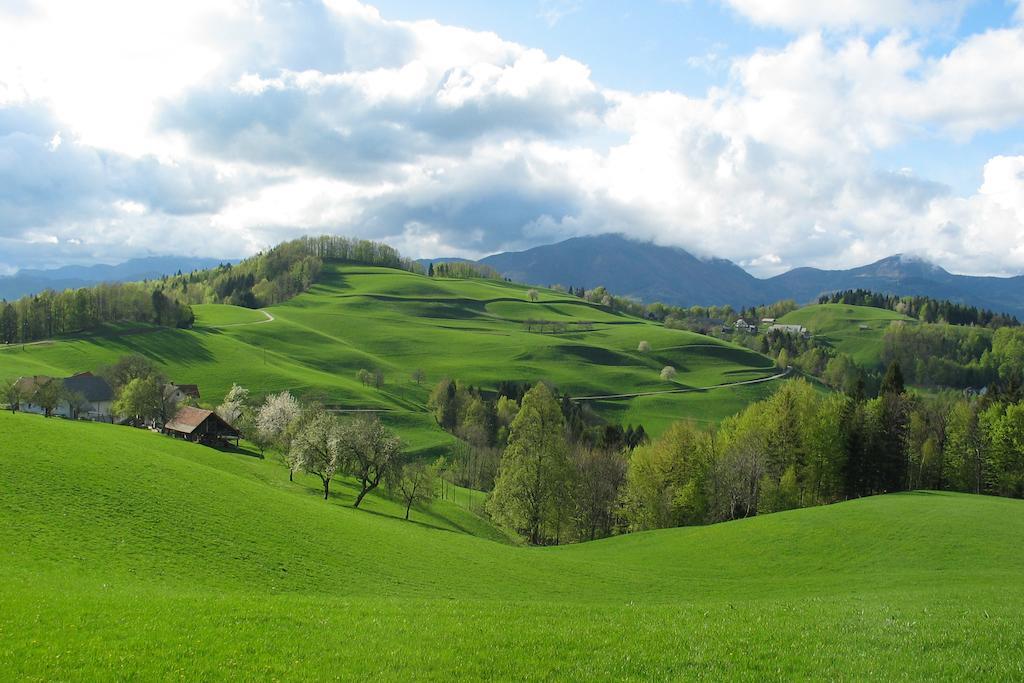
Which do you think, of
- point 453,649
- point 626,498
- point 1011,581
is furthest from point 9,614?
point 626,498

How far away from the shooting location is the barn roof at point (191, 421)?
299 ft

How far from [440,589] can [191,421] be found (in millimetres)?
71798

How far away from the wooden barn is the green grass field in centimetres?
2532

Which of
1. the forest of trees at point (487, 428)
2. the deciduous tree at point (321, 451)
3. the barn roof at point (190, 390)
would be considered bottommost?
the forest of trees at point (487, 428)

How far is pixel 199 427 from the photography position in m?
90.7

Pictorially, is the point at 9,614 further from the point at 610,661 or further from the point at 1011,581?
the point at 1011,581

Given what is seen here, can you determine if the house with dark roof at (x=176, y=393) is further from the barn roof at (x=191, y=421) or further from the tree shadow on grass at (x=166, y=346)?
the tree shadow on grass at (x=166, y=346)


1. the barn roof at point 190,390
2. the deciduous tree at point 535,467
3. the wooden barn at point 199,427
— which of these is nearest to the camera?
the deciduous tree at point 535,467

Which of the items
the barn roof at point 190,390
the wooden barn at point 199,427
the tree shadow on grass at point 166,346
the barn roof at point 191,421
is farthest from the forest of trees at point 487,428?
the tree shadow on grass at point 166,346

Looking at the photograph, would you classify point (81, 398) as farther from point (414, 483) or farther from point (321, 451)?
point (414, 483)

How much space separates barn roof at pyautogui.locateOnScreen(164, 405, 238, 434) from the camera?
91.2 metres

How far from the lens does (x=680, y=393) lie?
648 feet

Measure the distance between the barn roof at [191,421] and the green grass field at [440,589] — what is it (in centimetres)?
2576

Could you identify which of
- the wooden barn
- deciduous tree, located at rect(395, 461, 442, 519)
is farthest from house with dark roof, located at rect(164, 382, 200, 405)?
deciduous tree, located at rect(395, 461, 442, 519)
